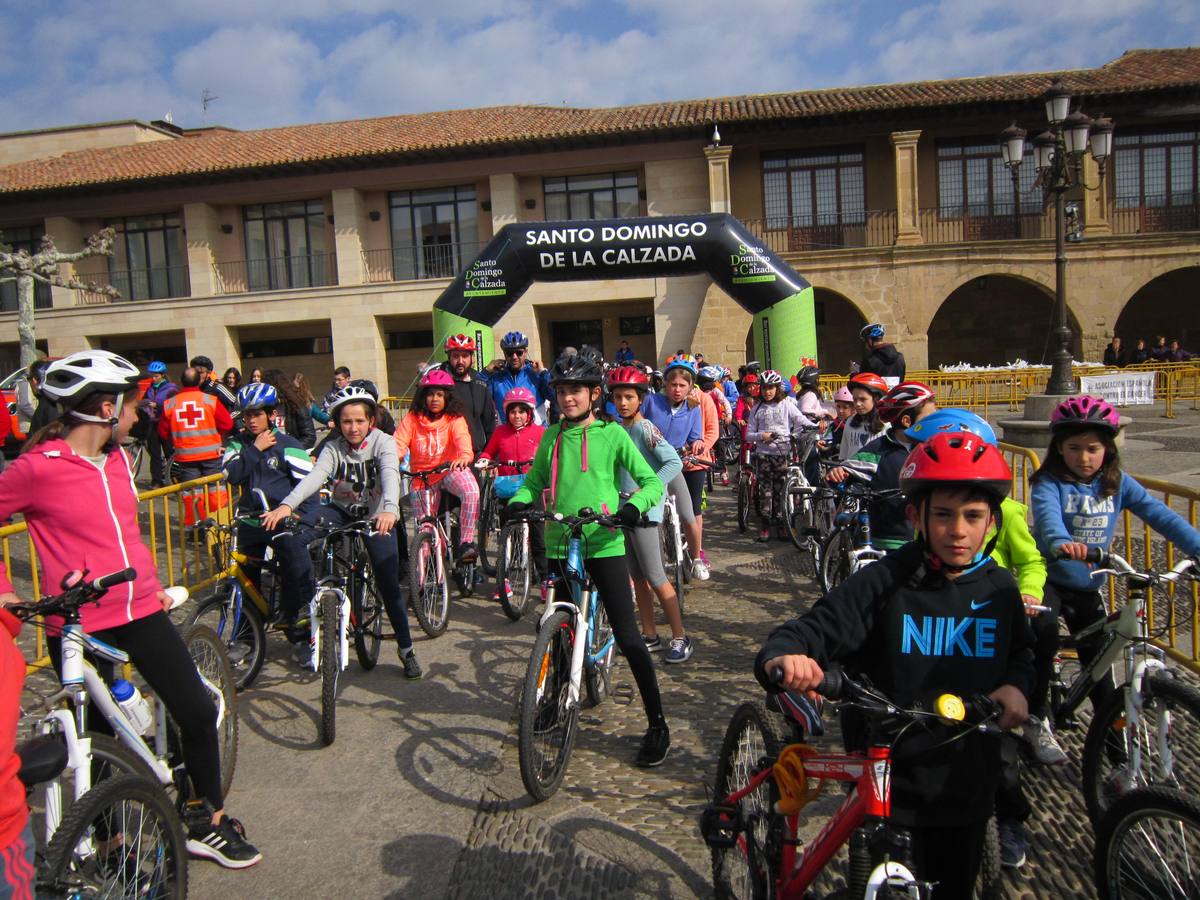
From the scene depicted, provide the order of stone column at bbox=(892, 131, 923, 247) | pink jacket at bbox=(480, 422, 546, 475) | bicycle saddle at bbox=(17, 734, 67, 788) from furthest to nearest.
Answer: stone column at bbox=(892, 131, 923, 247)
pink jacket at bbox=(480, 422, 546, 475)
bicycle saddle at bbox=(17, 734, 67, 788)

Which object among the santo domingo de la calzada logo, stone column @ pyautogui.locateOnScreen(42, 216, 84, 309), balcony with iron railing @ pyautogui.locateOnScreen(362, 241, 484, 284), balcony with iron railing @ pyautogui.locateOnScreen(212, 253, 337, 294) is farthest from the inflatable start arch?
stone column @ pyautogui.locateOnScreen(42, 216, 84, 309)

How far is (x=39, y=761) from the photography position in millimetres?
2104

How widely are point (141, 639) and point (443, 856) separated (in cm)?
143

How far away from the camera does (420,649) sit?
20.4 ft

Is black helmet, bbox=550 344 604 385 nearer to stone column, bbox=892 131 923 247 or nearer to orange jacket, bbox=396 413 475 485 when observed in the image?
orange jacket, bbox=396 413 475 485

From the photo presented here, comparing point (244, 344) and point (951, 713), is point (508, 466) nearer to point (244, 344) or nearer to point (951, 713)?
point (951, 713)

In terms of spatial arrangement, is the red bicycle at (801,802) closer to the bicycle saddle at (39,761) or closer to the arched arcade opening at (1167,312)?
the bicycle saddle at (39,761)

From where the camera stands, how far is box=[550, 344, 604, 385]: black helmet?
14.9 feet

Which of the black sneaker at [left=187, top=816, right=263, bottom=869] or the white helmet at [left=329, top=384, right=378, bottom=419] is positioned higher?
the white helmet at [left=329, top=384, right=378, bottom=419]

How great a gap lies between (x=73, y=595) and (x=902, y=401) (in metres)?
3.99

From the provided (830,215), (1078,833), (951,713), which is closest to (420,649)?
(1078,833)

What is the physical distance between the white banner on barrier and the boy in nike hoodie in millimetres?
21686

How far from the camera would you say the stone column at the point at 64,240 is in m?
29.8

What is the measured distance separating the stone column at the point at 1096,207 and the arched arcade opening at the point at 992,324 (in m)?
3.31
